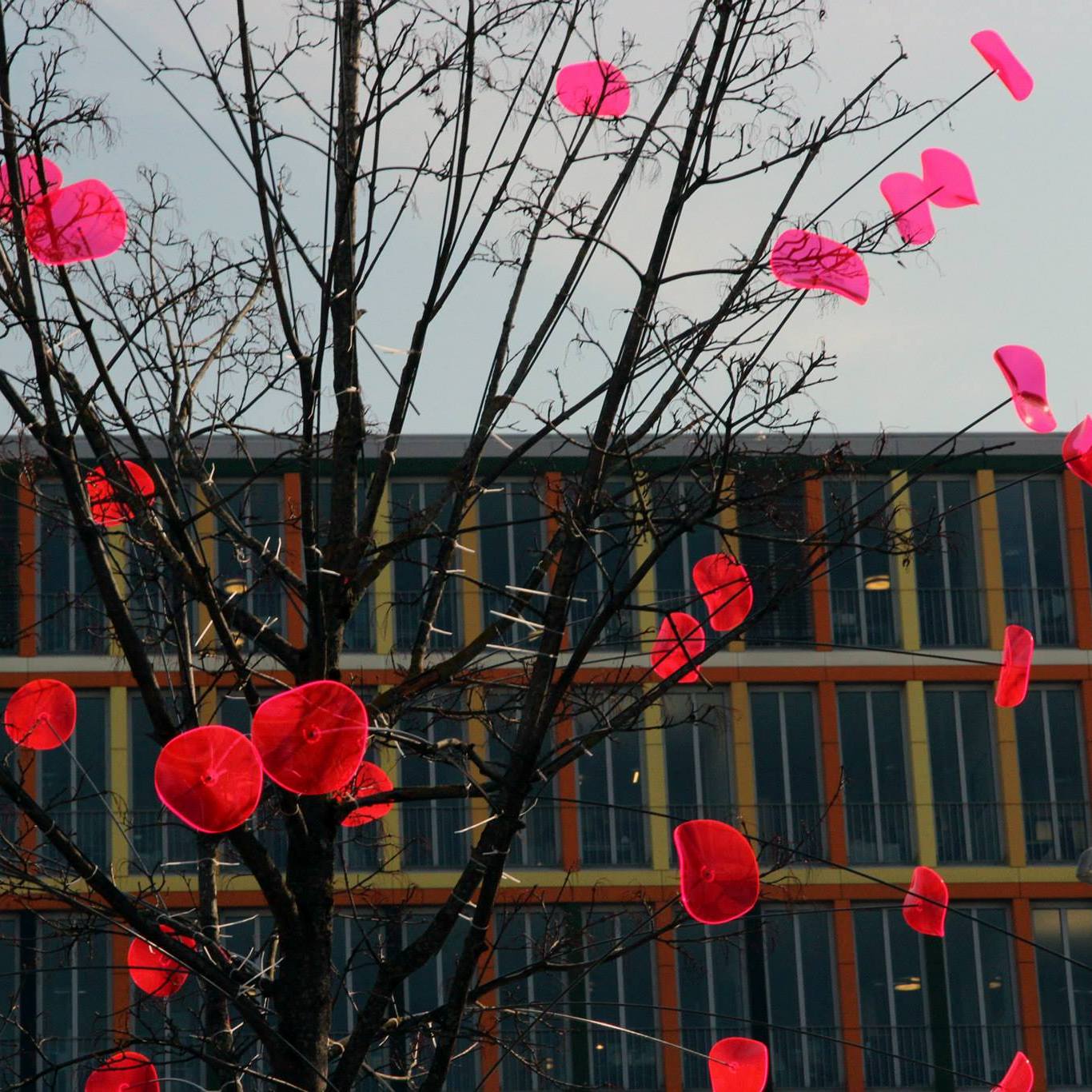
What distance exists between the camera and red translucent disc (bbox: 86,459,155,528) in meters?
5.72

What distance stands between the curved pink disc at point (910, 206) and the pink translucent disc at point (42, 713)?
132 inches

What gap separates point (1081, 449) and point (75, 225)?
324 centimetres

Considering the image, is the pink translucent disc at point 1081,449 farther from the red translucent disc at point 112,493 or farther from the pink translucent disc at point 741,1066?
the red translucent disc at point 112,493

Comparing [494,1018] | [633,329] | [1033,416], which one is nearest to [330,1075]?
[494,1018]

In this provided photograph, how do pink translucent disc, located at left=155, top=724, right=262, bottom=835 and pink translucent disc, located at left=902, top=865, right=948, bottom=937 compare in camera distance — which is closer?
pink translucent disc, located at left=155, top=724, right=262, bottom=835

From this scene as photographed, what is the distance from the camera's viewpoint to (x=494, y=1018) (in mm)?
6008

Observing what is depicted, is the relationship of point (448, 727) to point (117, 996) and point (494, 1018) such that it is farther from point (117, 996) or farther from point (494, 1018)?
point (494, 1018)

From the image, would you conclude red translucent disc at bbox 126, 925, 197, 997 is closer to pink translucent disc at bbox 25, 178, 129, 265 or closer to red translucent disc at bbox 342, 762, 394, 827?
red translucent disc at bbox 342, 762, 394, 827

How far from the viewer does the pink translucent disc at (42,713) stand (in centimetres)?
686

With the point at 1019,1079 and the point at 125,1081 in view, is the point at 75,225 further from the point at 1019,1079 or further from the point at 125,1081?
the point at 1019,1079

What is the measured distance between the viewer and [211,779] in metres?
5.11

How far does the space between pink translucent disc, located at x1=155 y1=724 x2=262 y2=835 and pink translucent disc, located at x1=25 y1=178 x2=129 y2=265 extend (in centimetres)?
159

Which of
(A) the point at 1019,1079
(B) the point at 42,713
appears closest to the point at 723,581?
(A) the point at 1019,1079

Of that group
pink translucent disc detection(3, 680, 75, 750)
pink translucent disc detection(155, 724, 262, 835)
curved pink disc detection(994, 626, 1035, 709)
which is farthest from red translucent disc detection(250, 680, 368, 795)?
curved pink disc detection(994, 626, 1035, 709)
